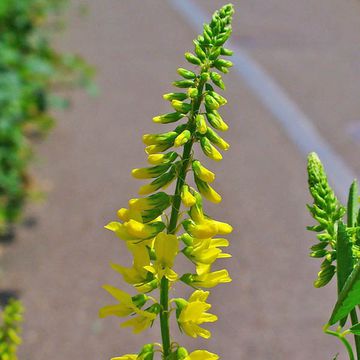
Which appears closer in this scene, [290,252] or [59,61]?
[290,252]

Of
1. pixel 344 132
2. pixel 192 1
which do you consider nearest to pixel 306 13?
pixel 192 1

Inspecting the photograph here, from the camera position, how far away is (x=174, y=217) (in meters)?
1.04

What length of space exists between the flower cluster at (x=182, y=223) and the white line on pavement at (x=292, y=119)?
5.81m

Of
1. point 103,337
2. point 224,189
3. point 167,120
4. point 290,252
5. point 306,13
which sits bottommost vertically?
point 167,120

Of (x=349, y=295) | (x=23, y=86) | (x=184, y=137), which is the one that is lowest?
(x=349, y=295)

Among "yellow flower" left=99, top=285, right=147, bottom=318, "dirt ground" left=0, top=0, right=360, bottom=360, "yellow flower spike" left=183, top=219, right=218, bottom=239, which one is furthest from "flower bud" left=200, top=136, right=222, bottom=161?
"dirt ground" left=0, top=0, right=360, bottom=360

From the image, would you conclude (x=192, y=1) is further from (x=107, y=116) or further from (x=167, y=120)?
(x=167, y=120)

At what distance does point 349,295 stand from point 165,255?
27 centimetres

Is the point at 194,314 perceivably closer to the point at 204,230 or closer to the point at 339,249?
the point at 204,230

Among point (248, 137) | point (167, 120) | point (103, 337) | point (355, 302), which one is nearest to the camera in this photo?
point (355, 302)

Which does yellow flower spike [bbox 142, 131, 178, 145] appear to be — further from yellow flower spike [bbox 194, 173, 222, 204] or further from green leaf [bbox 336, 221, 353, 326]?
green leaf [bbox 336, 221, 353, 326]

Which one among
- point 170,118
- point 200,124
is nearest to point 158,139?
point 170,118

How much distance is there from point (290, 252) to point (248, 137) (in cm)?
233

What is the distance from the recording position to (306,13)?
1296 cm
